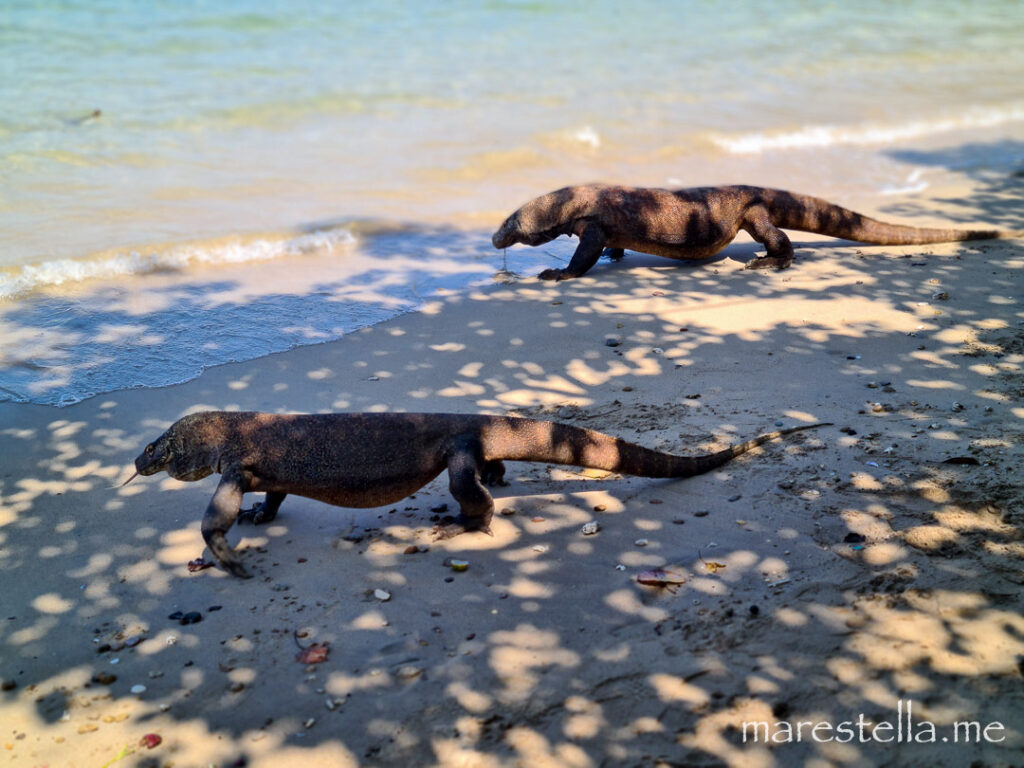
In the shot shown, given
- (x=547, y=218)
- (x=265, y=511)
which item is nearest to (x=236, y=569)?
(x=265, y=511)

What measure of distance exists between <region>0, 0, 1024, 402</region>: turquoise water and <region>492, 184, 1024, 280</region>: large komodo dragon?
4.02 ft

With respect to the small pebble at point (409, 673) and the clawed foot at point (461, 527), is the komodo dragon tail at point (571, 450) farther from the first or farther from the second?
the small pebble at point (409, 673)

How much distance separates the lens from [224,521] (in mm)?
5496

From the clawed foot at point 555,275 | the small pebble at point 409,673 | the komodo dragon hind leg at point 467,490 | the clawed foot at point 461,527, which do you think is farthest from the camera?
the clawed foot at point 555,275

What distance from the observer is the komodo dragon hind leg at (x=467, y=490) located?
5609mm

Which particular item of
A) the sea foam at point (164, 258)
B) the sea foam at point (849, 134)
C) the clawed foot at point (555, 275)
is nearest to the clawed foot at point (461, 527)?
the clawed foot at point (555, 275)

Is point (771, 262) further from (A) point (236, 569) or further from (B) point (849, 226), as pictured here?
(A) point (236, 569)

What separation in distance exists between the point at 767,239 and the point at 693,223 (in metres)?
0.85

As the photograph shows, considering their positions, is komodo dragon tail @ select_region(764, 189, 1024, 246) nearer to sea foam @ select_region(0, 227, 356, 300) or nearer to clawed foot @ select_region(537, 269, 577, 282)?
clawed foot @ select_region(537, 269, 577, 282)

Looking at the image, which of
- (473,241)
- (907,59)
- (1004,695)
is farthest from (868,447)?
(907,59)

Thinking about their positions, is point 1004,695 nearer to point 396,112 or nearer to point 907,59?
point 396,112

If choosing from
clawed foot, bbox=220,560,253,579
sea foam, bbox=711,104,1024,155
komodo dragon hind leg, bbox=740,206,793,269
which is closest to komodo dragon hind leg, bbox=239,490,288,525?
clawed foot, bbox=220,560,253,579

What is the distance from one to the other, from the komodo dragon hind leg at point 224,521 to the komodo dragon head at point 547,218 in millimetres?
6449

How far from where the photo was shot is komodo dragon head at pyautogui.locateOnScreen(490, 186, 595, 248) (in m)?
11.2
